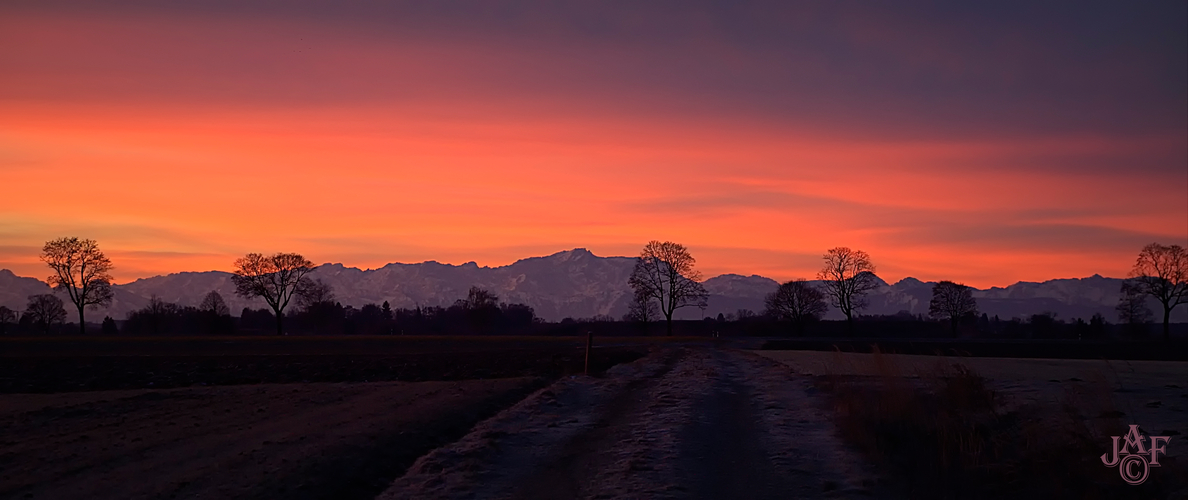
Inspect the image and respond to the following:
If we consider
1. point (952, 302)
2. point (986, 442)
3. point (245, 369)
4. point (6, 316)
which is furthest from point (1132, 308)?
point (6, 316)

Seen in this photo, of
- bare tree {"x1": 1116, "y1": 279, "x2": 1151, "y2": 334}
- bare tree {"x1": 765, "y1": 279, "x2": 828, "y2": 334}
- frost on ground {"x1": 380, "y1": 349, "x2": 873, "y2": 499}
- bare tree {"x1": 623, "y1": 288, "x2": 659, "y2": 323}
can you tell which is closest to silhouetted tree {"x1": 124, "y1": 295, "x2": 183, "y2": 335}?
bare tree {"x1": 623, "y1": 288, "x2": 659, "y2": 323}

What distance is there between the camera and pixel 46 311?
468 ft

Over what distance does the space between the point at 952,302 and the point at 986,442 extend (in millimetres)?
112735

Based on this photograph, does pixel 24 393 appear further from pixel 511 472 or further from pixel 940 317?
pixel 940 317

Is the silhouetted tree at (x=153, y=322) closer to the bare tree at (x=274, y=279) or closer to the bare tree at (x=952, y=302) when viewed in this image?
the bare tree at (x=274, y=279)

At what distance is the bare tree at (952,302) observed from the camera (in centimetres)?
11456

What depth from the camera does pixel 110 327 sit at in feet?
443

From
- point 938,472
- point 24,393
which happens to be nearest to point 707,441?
point 938,472

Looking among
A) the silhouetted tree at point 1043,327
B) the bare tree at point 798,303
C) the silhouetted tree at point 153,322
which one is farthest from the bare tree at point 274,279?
the silhouetted tree at point 1043,327

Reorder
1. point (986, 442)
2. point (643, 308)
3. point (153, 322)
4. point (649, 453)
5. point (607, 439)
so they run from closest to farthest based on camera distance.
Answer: point (649, 453) < point (986, 442) < point (607, 439) < point (643, 308) < point (153, 322)

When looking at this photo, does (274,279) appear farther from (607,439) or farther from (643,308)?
(607,439)

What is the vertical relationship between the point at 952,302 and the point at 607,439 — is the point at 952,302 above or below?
above

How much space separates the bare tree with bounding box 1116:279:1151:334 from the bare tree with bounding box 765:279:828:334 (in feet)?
125

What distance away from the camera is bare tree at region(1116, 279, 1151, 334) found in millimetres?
96312
